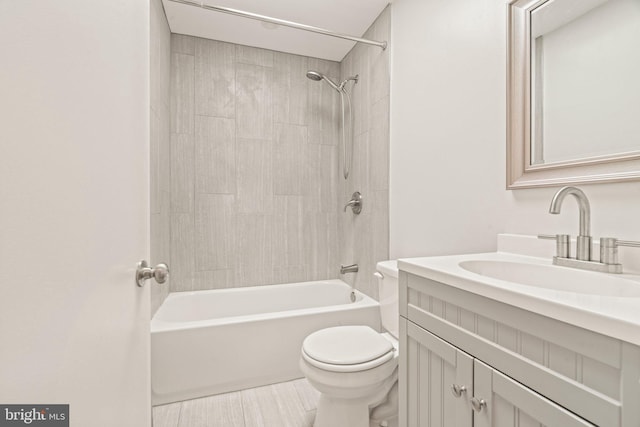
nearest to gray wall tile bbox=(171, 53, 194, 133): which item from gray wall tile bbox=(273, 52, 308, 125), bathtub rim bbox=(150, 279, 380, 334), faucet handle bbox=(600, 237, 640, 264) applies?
gray wall tile bbox=(273, 52, 308, 125)

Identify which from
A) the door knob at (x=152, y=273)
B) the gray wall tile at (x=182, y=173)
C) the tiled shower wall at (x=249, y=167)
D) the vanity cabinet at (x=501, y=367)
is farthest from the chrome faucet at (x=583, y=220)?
the gray wall tile at (x=182, y=173)

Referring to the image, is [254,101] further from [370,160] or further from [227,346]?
[227,346]

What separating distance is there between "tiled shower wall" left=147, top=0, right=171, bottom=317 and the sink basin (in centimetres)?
169

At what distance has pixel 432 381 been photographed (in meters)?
0.90

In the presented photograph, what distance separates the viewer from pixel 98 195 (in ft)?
1.63

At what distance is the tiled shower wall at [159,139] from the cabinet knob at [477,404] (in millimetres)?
1700

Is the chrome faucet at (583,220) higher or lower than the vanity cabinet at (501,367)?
higher

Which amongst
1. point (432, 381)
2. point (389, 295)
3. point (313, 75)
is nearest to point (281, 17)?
point (313, 75)

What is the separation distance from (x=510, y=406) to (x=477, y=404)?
0.08m

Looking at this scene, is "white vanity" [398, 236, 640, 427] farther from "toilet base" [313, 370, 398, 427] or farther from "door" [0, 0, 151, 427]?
"door" [0, 0, 151, 427]

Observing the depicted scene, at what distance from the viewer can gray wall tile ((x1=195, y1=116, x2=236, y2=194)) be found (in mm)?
2385

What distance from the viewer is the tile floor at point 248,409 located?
1.57m

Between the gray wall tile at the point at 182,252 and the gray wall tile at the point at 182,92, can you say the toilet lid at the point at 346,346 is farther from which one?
the gray wall tile at the point at 182,92

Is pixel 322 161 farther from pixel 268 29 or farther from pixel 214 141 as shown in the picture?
pixel 268 29
